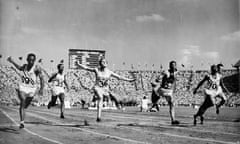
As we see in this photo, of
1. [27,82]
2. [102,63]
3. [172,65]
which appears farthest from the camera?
[102,63]

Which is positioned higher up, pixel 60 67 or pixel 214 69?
pixel 60 67

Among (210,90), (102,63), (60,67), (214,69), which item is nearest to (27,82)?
(102,63)

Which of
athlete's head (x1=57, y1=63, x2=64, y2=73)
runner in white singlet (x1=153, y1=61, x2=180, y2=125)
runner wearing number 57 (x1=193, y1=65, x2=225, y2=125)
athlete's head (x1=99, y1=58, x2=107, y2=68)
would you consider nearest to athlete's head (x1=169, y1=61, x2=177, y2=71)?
runner in white singlet (x1=153, y1=61, x2=180, y2=125)

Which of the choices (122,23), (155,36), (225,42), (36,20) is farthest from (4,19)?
(225,42)

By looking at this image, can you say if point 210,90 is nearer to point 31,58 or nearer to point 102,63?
point 102,63

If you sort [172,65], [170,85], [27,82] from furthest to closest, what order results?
[170,85] < [172,65] < [27,82]

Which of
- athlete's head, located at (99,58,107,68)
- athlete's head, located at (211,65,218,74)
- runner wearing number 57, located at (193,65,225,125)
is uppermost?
athlete's head, located at (99,58,107,68)

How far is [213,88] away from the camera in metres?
8.94

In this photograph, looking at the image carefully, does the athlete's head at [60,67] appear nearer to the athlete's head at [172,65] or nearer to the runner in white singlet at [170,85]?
the runner in white singlet at [170,85]

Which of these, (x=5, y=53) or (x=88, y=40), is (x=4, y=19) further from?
(x=88, y=40)

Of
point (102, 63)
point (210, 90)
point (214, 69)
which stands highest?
point (102, 63)

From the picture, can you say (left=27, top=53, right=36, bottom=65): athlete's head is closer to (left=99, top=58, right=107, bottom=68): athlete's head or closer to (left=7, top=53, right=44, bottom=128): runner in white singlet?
(left=7, top=53, right=44, bottom=128): runner in white singlet

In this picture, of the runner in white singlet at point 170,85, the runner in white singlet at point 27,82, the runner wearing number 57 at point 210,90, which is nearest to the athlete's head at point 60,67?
the runner in white singlet at point 27,82

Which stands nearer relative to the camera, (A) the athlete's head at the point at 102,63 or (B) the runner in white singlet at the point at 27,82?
(B) the runner in white singlet at the point at 27,82
